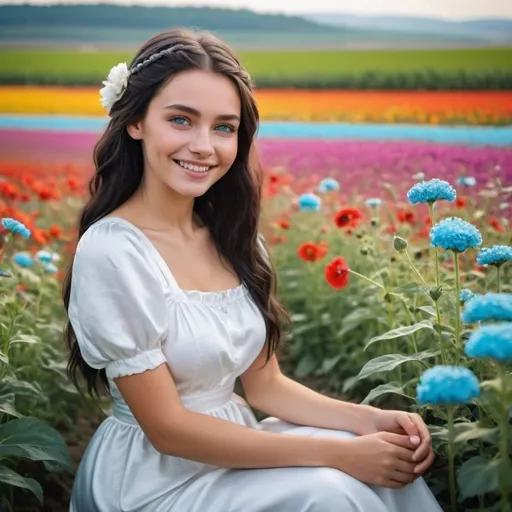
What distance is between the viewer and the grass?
3715 mm

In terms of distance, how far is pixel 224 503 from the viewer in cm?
154

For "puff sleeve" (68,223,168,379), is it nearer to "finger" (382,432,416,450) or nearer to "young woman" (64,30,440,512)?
"young woman" (64,30,440,512)

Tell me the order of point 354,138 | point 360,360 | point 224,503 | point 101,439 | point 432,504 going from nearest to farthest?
point 224,503, point 432,504, point 101,439, point 360,360, point 354,138

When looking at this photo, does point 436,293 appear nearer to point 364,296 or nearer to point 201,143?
point 201,143

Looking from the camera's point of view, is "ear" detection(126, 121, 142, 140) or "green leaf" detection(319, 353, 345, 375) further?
"green leaf" detection(319, 353, 345, 375)

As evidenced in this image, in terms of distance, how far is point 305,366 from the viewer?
9.86ft

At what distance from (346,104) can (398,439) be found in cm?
260

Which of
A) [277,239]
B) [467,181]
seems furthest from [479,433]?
[277,239]

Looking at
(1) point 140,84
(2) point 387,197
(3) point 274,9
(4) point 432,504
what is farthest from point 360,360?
(3) point 274,9

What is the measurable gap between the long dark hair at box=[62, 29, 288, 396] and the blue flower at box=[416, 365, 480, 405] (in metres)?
0.68

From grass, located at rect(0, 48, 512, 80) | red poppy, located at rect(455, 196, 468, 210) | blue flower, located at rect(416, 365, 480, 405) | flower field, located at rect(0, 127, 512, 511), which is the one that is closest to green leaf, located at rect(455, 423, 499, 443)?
flower field, located at rect(0, 127, 512, 511)

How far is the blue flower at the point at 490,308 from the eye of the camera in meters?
1.29

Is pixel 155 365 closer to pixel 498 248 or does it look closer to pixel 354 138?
pixel 498 248

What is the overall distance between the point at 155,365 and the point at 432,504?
578 mm
